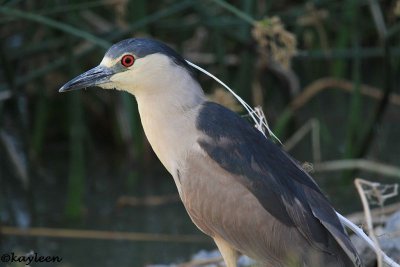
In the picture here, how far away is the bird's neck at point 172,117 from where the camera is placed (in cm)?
392

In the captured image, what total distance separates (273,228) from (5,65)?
7.19 ft

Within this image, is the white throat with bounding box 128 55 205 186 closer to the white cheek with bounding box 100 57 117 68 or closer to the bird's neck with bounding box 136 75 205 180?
the bird's neck with bounding box 136 75 205 180

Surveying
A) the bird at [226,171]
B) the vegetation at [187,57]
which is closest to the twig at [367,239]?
the bird at [226,171]

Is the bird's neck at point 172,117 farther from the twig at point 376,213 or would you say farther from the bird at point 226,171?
the twig at point 376,213

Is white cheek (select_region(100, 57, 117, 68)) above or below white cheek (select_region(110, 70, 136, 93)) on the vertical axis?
above

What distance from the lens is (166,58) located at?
3961 mm

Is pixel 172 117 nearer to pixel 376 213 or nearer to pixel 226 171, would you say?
pixel 226 171

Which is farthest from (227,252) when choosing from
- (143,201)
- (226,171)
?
(143,201)

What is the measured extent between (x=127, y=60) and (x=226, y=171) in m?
0.60

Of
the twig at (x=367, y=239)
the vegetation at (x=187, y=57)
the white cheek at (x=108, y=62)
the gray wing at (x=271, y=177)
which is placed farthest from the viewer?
the vegetation at (x=187, y=57)

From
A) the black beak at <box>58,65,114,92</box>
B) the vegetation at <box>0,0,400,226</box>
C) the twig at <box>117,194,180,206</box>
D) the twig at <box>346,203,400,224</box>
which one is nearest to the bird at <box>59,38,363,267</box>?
the black beak at <box>58,65,114,92</box>

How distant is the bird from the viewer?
3.78m

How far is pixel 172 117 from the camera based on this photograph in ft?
13.1

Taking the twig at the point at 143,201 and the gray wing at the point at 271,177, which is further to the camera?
the twig at the point at 143,201
